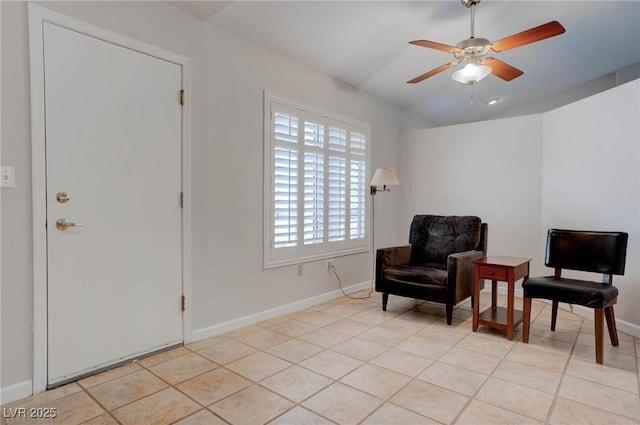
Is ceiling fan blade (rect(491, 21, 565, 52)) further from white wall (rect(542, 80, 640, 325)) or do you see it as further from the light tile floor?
the light tile floor

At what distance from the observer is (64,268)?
2.06 metres

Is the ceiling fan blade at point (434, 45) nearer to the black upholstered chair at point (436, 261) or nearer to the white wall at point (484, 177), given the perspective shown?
the black upholstered chair at point (436, 261)

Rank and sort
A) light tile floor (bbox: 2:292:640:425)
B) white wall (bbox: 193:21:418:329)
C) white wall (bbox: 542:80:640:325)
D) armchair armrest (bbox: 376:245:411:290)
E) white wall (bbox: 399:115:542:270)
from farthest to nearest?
white wall (bbox: 399:115:542:270)
armchair armrest (bbox: 376:245:411:290)
white wall (bbox: 542:80:640:325)
white wall (bbox: 193:21:418:329)
light tile floor (bbox: 2:292:640:425)

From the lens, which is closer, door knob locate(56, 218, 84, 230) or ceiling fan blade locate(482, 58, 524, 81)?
door knob locate(56, 218, 84, 230)

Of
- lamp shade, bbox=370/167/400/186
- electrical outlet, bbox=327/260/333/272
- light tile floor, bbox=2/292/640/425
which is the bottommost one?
light tile floor, bbox=2/292/640/425

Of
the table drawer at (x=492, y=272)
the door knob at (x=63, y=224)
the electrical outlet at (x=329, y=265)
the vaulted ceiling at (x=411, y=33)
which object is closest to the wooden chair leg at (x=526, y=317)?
the table drawer at (x=492, y=272)

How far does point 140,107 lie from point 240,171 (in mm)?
900

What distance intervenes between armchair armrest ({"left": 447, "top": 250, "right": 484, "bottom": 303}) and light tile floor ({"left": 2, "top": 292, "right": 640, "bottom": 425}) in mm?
364

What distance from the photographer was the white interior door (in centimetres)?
204

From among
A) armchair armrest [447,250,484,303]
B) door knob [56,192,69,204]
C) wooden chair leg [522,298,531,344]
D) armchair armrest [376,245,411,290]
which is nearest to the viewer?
door knob [56,192,69,204]

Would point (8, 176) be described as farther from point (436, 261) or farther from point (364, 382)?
point (436, 261)

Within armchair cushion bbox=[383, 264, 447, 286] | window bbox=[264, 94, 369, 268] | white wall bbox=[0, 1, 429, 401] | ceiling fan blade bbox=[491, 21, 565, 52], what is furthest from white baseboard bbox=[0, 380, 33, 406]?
ceiling fan blade bbox=[491, 21, 565, 52]

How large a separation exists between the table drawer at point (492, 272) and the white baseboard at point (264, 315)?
5.33 feet

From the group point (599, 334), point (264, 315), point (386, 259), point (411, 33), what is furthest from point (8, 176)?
point (599, 334)
